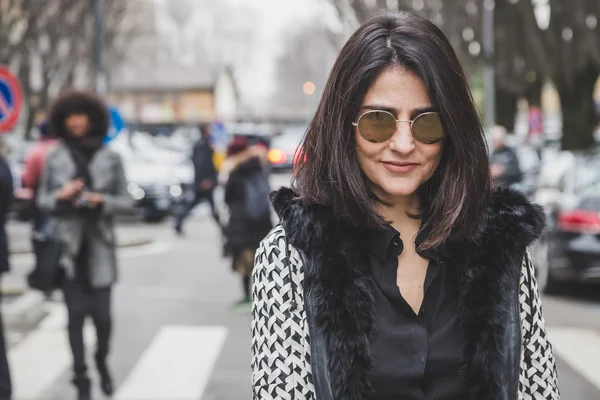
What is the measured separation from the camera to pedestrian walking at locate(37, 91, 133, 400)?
5.78m

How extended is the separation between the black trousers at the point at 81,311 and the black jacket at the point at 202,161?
33.9ft

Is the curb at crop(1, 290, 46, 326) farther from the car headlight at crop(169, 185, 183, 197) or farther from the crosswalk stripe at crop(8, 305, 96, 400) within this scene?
the car headlight at crop(169, 185, 183, 197)

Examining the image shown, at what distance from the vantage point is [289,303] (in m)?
1.88

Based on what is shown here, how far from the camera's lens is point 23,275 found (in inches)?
456

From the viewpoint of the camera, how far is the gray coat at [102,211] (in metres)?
5.77

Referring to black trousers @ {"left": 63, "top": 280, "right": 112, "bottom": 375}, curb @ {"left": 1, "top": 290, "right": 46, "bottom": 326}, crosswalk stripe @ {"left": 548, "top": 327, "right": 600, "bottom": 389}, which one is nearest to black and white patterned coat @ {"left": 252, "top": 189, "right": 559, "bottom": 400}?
black trousers @ {"left": 63, "top": 280, "right": 112, "bottom": 375}

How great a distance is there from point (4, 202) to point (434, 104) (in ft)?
13.8

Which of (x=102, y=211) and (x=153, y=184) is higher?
(x=102, y=211)

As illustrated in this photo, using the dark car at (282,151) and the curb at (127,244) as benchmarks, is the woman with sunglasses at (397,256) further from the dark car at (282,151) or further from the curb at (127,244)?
the dark car at (282,151)

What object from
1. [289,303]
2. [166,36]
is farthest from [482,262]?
[166,36]

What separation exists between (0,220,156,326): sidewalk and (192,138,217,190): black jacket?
4.62 ft

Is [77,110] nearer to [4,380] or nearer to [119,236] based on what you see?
[4,380]

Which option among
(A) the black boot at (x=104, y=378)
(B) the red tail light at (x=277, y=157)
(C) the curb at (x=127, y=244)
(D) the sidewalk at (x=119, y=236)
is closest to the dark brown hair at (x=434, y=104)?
(A) the black boot at (x=104, y=378)

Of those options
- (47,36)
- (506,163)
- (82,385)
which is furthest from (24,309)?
(47,36)
